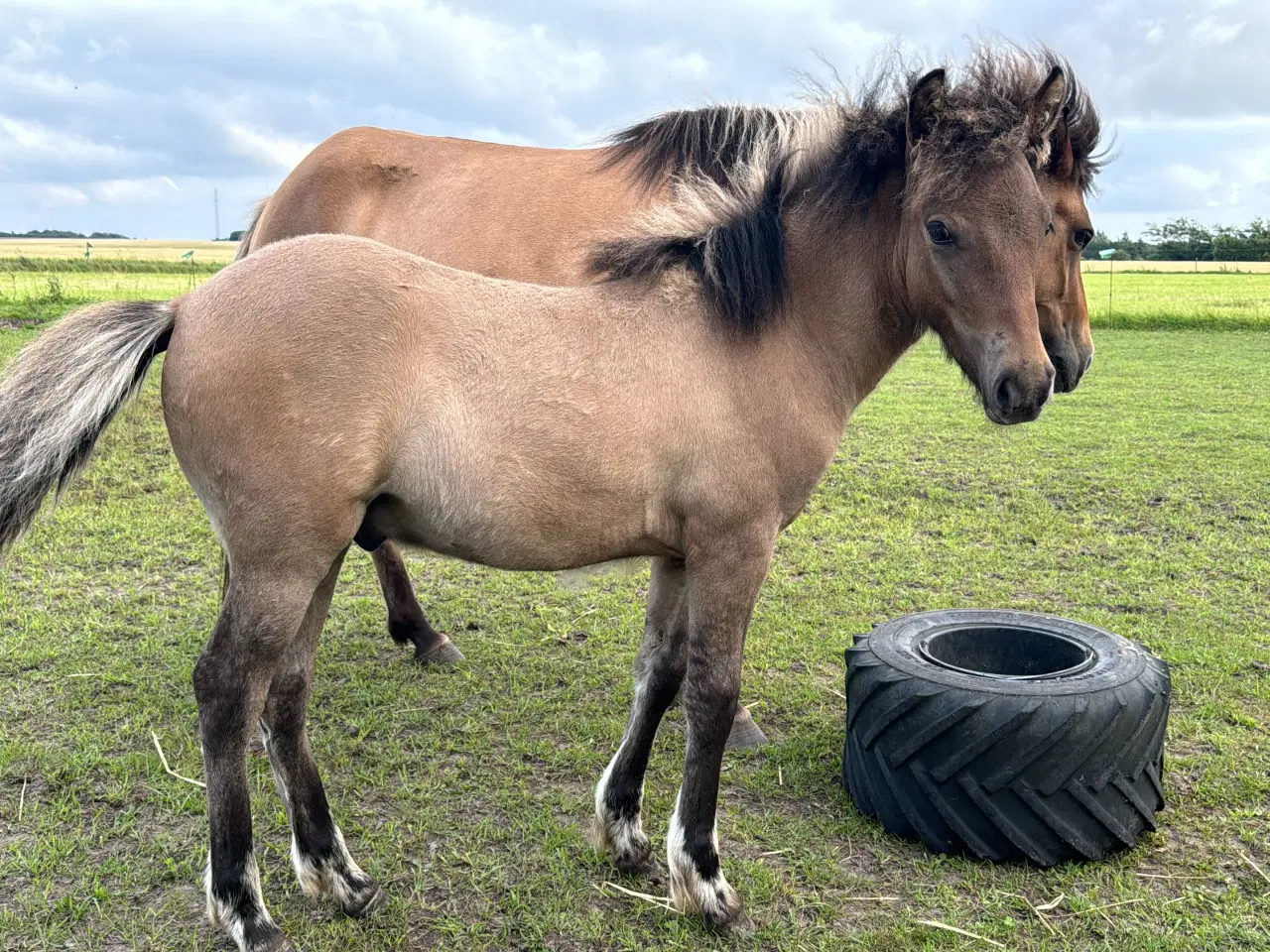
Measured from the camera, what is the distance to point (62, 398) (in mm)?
2539

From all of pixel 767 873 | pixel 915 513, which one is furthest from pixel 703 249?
pixel 915 513

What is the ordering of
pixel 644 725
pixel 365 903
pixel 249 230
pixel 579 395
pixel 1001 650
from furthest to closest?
1. pixel 249 230
2. pixel 1001 650
3. pixel 644 725
4. pixel 365 903
5. pixel 579 395

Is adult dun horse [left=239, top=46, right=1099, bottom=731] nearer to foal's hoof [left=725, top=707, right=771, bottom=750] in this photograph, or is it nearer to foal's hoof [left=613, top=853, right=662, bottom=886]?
foal's hoof [left=725, top=707, right=771, bottom=750]

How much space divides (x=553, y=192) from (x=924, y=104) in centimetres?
229

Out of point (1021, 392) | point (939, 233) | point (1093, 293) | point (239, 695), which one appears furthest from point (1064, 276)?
point (1093, 293)

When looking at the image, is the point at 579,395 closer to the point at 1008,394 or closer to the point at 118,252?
the point at 1008,394

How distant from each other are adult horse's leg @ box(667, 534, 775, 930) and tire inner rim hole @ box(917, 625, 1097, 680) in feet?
3.71

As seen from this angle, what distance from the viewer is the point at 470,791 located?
366 cm

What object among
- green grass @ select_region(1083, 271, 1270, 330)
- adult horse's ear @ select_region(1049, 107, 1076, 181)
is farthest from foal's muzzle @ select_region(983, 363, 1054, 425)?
green grass @ select_region(1083, 271, 1270, 330)

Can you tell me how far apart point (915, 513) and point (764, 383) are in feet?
16.0

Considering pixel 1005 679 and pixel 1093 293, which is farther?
pixel 1093 293

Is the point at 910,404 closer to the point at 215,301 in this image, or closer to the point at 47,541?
the point at 47,541

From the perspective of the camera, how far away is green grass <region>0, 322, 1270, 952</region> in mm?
2943

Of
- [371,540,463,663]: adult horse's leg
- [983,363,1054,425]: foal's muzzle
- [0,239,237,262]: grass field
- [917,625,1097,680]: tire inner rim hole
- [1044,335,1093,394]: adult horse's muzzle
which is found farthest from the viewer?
[0,239,237,262]: grass field
